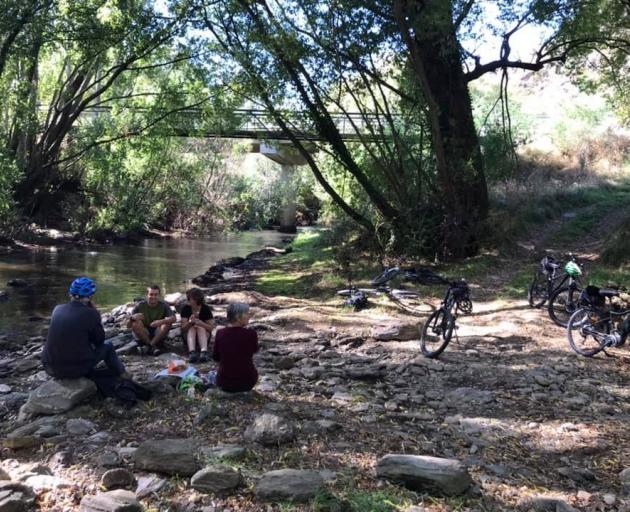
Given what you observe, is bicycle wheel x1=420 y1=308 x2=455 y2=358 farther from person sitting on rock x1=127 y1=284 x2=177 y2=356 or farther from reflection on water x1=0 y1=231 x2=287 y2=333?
reflection on water x1=0 y1=231 x2=287 y2=333

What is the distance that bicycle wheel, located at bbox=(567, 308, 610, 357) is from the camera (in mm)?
7957

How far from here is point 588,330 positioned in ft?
26.6

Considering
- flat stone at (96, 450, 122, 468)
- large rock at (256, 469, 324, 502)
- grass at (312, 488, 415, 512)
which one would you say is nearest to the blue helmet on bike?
flat stone at (96, 450, 122, 468)

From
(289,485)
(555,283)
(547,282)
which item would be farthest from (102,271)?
(289,485)

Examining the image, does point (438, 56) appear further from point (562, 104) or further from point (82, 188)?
point (562, 104)

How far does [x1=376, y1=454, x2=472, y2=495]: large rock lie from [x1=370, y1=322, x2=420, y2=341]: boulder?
4.82 meters

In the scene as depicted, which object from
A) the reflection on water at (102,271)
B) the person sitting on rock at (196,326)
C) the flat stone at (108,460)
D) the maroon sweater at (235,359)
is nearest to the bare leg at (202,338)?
the person sitting on rock at (196,326)

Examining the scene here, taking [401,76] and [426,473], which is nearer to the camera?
[426,473]

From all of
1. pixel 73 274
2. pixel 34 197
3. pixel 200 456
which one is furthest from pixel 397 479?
pixel 34 197

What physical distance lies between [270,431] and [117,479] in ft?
4.08

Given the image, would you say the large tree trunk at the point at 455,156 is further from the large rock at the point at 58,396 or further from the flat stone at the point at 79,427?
the flat stone at the point at 79,427

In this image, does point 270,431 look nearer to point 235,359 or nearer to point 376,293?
point 235,359

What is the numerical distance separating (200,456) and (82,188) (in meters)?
30.8

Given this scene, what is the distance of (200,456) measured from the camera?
439 cm
